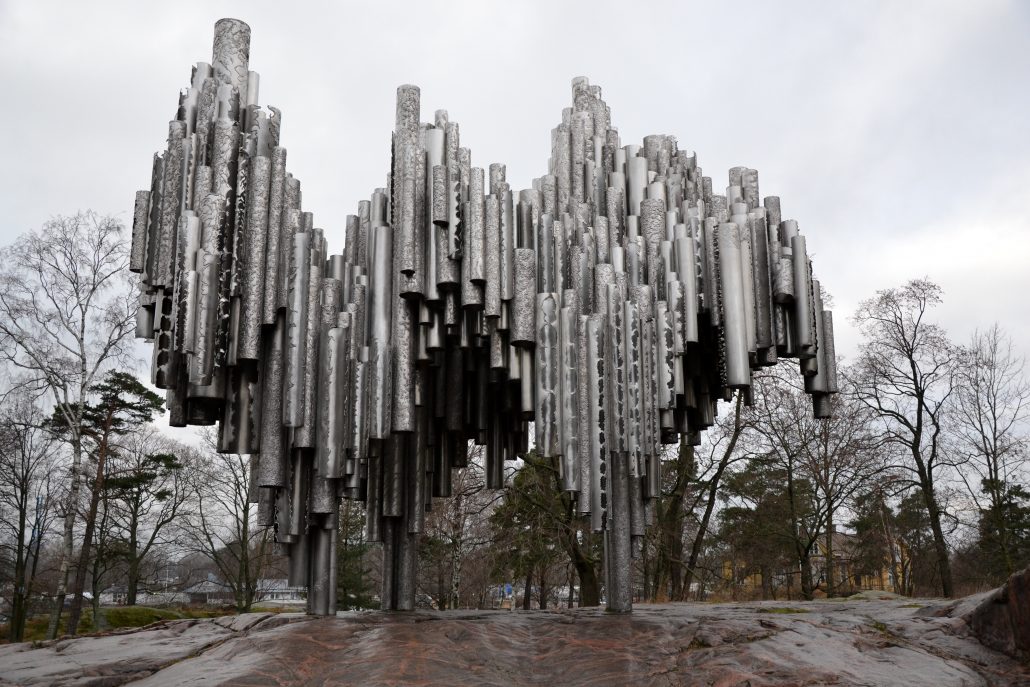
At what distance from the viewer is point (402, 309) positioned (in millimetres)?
7516

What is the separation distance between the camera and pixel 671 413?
7934 mm

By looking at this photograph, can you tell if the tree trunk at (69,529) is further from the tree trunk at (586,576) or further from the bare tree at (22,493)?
the tree trunk at (586,576)

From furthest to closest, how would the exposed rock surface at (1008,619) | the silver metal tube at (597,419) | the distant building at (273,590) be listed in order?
the distant building at (273,590), the silver metal tube at (597,419), the exposed rock surface at (1008,619)

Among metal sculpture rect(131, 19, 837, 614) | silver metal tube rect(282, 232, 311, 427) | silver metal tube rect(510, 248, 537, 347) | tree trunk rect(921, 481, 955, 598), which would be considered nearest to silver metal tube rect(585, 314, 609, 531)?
metal sculpture rect(131, 19, 837, 614)

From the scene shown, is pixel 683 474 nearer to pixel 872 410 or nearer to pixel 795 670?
pixel 872 410

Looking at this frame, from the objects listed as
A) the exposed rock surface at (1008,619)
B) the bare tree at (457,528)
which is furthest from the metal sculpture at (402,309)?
the bare tree at (457,528)

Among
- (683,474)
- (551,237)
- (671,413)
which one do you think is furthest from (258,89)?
(683,474)

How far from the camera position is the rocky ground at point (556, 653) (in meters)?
5.19

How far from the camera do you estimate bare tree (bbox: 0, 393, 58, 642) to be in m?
22.2

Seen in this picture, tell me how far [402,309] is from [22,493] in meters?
22.2

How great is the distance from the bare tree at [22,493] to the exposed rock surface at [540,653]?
17284 mm

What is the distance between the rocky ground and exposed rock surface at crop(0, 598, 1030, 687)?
0.02m

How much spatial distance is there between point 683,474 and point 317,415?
1322 centimetres

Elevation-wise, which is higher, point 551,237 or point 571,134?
point 571,134
